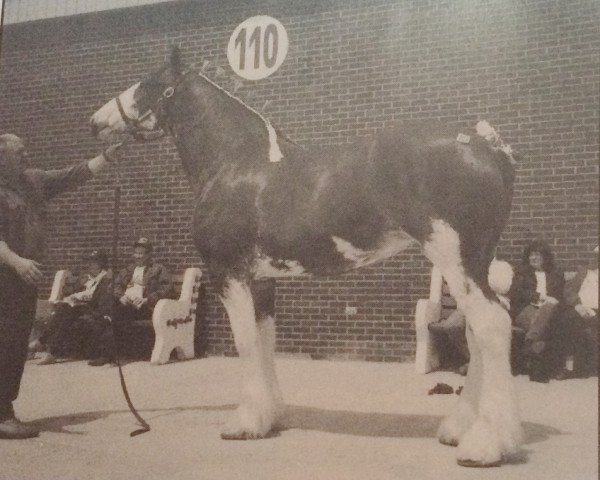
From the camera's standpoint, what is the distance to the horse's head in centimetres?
200

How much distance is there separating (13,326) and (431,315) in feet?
4.62

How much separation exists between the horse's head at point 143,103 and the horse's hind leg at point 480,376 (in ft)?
3.37

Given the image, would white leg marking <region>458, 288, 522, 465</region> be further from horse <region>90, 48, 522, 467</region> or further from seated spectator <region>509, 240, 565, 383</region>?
seated spectator <region>509, 240, 565, 383</region>

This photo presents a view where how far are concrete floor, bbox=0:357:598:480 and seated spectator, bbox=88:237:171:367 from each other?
11 centimetres

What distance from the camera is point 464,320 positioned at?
1.54 metres

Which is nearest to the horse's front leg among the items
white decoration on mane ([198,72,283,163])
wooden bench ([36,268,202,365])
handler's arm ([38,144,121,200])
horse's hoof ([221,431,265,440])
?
horse's hoof ([221,431,265,440])

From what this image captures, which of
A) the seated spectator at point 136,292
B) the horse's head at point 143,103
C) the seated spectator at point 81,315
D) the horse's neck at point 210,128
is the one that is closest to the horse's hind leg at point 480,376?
the horse's neck at point 210,128

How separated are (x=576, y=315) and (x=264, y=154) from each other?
3.29 ft

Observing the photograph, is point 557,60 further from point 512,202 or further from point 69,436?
point 69,436

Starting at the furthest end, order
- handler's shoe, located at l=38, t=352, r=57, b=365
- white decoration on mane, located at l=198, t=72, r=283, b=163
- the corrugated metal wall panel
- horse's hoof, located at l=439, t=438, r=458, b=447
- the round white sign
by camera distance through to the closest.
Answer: the corrugated metal wall panel, handler's shoe, located at l=38, t=352, r=57, b=365, the round white sign, white decoration on mane, located at l=198, t=72, r=283, b=163, horse's hoof, located at l=439, t=438, r=458, b=447

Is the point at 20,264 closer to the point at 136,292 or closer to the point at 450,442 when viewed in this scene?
the point at 136,292

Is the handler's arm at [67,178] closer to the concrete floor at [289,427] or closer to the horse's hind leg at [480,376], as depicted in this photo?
the concrete floor at [289,427]

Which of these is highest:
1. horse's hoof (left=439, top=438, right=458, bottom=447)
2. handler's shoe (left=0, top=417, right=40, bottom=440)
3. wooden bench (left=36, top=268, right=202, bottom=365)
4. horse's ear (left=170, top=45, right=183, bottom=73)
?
horse's ear (left=170, top=45, right=183, bottom=73)

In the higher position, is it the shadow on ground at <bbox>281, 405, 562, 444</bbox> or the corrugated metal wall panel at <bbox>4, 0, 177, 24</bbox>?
the corrugated metal wall panel at <bbox>4, 0, 177, 24</bbox>
